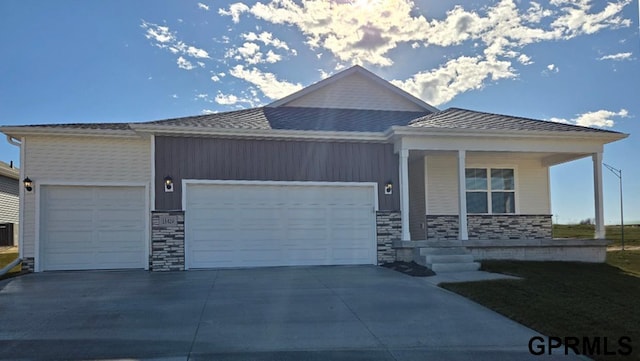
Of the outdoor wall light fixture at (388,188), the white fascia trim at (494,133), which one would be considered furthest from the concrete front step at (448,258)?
the white fascia trim at (494,133)

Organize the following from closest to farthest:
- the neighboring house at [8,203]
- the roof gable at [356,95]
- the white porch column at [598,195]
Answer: the white porch column at [598,195], the roof gable at [356,95], the neighboring house at [8,203]

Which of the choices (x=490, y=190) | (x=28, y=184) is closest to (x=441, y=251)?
(x=490, y=190)

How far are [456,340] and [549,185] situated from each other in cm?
1086

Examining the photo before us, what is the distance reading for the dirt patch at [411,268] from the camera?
991 cm

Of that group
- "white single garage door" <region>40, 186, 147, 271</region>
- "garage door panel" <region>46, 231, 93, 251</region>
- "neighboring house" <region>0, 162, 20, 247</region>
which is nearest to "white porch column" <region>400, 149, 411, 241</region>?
"white single garage door" <region>40, 186, 147, 271</region>

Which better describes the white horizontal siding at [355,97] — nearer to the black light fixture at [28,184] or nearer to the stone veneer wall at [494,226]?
the stone veneer wall at [494,226]

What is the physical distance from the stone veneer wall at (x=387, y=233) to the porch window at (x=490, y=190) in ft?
9.98

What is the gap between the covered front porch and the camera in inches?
465

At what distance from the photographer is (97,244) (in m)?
11.3

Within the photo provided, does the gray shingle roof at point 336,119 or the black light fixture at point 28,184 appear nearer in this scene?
the black light fixture at point 28,184

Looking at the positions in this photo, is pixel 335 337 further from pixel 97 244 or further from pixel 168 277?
pixel 97 244

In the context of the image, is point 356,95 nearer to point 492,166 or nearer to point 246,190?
point 492,166

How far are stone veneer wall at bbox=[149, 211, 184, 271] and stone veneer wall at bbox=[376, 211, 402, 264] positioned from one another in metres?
5.02

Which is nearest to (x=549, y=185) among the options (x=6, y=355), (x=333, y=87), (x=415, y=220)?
(x=415, y=220)
